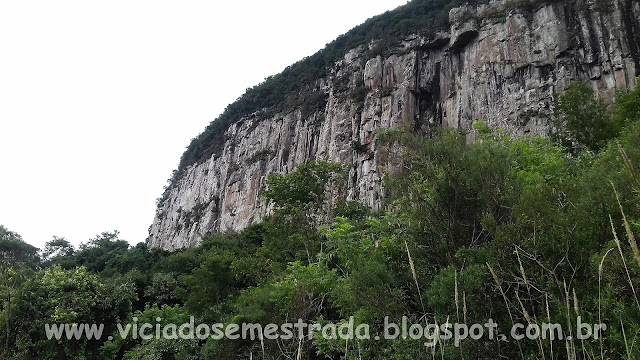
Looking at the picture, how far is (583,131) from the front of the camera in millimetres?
16688

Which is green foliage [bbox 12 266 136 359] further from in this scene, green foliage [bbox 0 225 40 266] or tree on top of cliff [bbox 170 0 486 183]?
green foliage [bbox 0 225 40 266]

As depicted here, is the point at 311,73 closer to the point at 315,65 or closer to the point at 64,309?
the point at 315,65

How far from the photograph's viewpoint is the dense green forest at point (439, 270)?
4801 millimetres

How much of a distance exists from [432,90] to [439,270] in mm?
28274

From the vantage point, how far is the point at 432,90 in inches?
1307

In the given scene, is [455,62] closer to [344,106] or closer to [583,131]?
[344,106]

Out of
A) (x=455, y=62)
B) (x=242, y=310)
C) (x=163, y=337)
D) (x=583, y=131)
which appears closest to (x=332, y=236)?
(x=242, y=310)

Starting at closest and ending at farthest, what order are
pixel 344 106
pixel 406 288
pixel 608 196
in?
1. pixel 608 196
2. pixel 406 288
3. pixel 344 106

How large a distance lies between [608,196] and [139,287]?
21.9 m

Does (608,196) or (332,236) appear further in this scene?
(332,236)

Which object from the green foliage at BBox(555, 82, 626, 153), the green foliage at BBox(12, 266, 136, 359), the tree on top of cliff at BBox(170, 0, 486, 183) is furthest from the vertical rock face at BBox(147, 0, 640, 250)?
the green foliage at BBox(12, 266, 136, 359)

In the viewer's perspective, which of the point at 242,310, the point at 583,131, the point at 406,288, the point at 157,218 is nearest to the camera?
the point at 406,288

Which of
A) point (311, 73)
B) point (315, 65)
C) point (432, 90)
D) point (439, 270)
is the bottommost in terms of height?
point (439, 270)

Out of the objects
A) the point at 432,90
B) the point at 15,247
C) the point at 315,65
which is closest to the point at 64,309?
the point at 432,90
